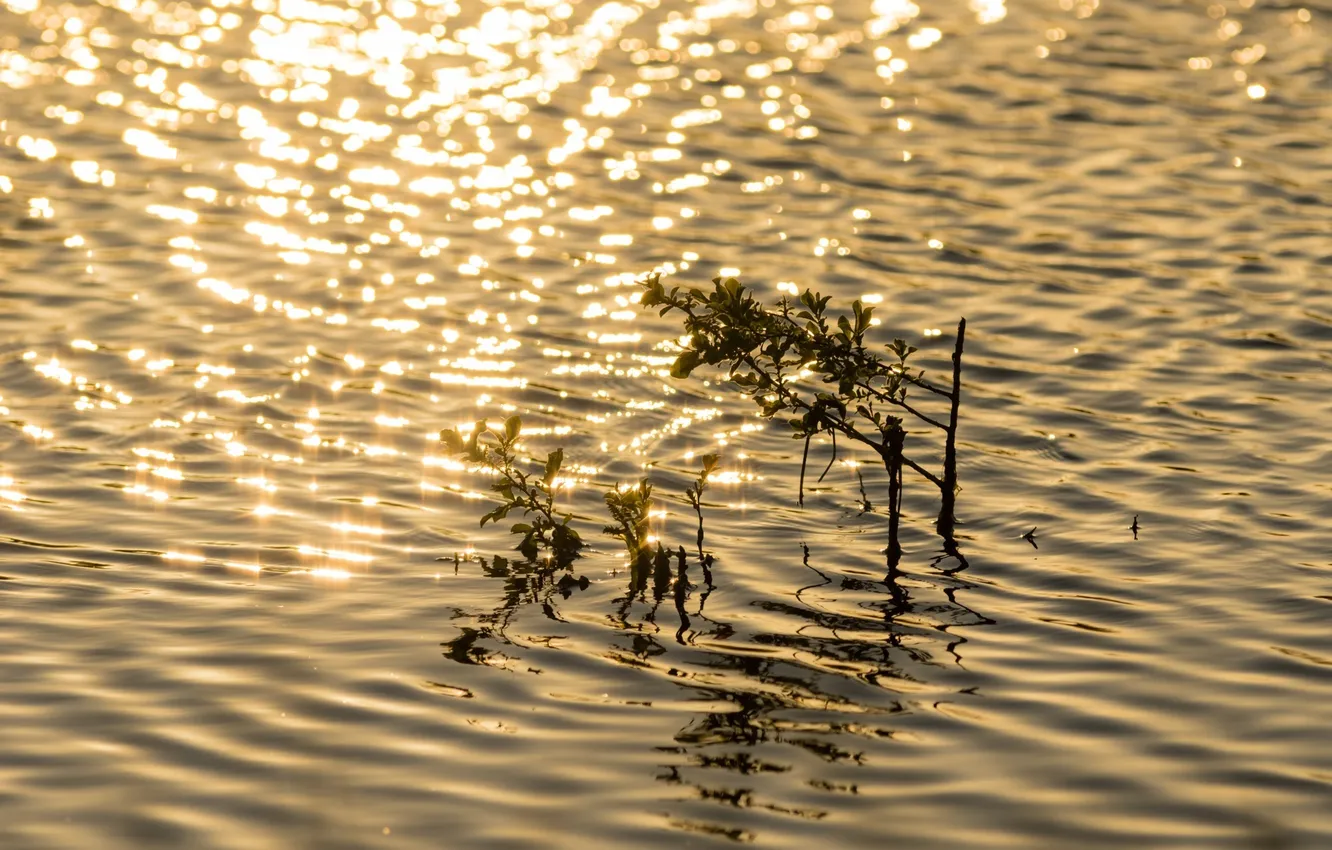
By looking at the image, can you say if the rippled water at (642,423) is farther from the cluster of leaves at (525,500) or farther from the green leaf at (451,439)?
the green leaf at (451,439)

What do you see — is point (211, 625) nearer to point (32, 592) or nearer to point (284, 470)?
point (32, 592)

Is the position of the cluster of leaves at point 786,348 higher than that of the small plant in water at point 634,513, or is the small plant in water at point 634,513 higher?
the cluster of leaves at point 786,348

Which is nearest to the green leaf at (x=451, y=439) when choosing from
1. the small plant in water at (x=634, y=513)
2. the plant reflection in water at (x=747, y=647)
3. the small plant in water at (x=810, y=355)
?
the plant reflection in water at (x=747, y=647)

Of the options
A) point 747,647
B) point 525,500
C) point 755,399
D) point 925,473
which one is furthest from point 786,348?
point 747,647

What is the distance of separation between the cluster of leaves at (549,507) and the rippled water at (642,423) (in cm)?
26

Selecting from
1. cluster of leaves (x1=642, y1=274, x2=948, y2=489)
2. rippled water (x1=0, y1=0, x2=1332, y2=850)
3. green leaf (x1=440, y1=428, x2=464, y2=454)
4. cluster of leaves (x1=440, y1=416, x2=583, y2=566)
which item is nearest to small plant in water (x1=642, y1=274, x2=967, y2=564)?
cluster of leaves (x1=642, y1=274, x2=948, y2=489)

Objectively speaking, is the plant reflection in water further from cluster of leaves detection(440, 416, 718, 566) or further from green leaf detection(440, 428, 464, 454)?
green leaf detection(440, 428, 464, 454)

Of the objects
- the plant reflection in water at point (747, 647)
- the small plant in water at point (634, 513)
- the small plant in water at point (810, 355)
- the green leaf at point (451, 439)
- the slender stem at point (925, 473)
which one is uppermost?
the small plant in water at point (810, 355)

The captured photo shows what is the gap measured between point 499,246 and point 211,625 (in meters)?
6.38

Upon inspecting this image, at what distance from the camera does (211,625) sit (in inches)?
343

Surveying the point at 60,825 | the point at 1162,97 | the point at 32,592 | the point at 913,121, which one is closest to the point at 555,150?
the point at 913,121

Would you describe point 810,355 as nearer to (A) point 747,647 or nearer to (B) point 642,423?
(A) point 747,647

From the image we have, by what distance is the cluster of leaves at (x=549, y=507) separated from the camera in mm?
9070

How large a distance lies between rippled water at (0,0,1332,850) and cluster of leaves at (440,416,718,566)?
0.26 metres
